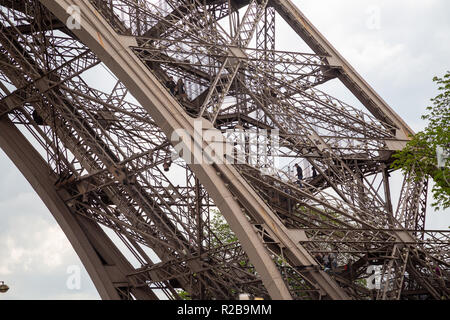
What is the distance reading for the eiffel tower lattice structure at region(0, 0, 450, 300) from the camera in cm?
1812

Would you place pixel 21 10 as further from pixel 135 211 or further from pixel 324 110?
pixel 324 110

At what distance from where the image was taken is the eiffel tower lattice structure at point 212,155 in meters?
18.1

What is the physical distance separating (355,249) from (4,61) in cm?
1351

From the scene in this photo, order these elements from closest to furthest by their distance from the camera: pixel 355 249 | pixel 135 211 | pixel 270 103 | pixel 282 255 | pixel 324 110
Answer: pixel 282 255, pixel 355 249, pixel 270 103, pixel 324 110, pixel 135 211

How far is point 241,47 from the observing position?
70.7 feet

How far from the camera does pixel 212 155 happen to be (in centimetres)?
1789

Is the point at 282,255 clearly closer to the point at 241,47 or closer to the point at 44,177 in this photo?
the point at 241,47

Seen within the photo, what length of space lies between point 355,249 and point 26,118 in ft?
43.9

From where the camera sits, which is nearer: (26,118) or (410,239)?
(410,239)
